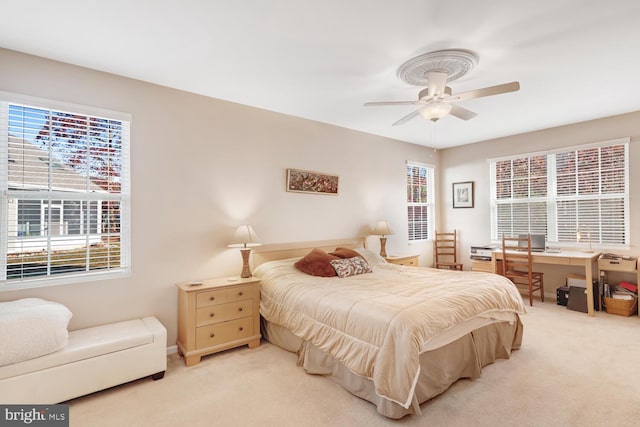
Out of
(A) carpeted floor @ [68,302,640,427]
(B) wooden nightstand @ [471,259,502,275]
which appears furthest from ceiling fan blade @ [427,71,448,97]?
(B) wooden nightstand @ [471,259,502,275]

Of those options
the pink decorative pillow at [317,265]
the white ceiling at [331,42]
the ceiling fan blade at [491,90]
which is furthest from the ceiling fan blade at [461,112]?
the pink decorative pillow at [317,265]

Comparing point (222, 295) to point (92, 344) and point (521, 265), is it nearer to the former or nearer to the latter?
point (92, 344)

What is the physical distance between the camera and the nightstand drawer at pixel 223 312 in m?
2.91

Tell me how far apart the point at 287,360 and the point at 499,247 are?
13.8ft

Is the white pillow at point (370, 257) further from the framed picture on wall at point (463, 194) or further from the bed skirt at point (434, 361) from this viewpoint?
the framed picture on wall at point (463, 194)

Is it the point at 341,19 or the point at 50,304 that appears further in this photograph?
the point at 50,304

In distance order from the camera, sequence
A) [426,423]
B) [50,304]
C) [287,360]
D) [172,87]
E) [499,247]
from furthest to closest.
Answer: [499,247], [172,87], [287,360], [50,304], [426,423]

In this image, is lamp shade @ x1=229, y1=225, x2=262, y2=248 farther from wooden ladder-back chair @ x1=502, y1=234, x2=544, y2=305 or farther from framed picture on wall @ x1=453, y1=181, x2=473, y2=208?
framed picture on wall @ x1=453, y1=181, x2=473, y2=208

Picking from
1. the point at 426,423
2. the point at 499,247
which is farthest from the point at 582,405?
the point at 499,247

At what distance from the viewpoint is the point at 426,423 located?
1981 mm

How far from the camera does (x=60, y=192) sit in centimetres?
267

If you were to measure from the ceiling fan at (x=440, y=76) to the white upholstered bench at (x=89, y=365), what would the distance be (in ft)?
9.42

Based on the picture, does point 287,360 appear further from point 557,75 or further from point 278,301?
point 557,75

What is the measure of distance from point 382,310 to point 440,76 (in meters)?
1.91
